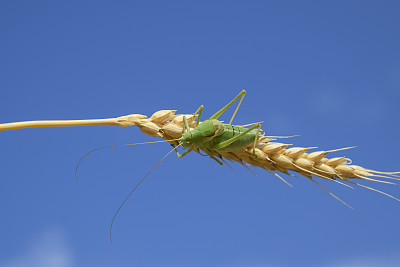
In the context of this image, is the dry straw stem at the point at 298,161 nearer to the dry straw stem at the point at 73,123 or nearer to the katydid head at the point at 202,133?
the katydid head at the point at 202,133

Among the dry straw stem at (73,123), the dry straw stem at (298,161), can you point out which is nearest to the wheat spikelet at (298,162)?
the dry straw stem at (298,161)

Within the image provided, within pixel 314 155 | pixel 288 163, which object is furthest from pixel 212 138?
pixel 314 155

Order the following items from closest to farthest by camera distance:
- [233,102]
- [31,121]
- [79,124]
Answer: [31,121] < [79,124] < [233,102]

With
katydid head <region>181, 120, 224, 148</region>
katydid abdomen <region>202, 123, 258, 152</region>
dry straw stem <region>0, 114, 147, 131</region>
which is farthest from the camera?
katydid abdomen <region>202, 123, 258, 152</region>

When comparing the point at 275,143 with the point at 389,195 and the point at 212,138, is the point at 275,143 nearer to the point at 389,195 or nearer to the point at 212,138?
the point at 212,138

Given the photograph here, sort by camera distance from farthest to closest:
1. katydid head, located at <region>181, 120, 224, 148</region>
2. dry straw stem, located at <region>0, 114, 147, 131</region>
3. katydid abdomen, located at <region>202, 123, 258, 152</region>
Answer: katydid abdomen, located at <region>202, 123, 258, 152</region> < katydid head, located at <region>181, 120, 224, 148</region> < dry straw stem, located at <region>0, 114, 147, 131</region>

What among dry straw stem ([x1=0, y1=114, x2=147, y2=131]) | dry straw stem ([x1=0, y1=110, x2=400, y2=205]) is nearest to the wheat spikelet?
dry straw stem ([x1=0, y1=110, x2=400, y2=205])

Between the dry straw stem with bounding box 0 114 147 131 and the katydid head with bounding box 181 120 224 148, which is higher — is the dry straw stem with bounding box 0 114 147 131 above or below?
below

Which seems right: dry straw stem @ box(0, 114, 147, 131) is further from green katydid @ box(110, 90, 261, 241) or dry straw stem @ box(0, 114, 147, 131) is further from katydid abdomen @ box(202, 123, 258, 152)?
Result: katydid abdomen @ box(202, 123, 258, 152)

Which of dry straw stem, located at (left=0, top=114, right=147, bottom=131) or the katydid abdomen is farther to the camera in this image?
the katydid abdomen
